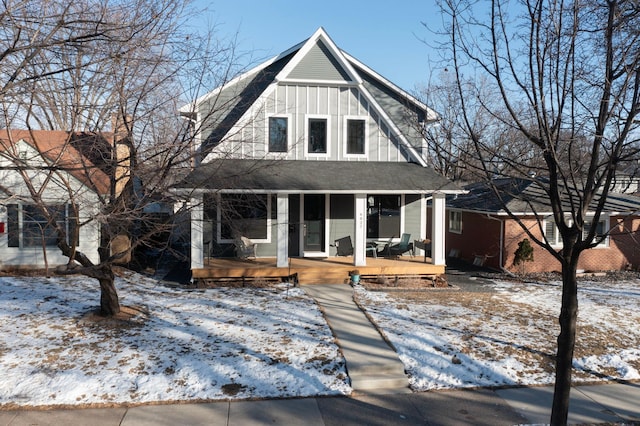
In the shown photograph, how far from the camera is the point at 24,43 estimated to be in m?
5.53

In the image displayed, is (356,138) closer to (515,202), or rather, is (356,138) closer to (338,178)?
(338,178)

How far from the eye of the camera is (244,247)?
13.4m

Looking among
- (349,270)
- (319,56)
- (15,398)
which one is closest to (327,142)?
(319,56)

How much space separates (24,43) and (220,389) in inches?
191

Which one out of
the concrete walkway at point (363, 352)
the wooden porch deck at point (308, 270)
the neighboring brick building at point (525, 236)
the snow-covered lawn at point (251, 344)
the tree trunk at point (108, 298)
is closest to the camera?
the snow-covered lawn at point (251, 344)

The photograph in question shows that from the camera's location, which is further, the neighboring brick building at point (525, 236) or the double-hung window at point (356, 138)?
the neighboring brick building at point (525, 236)

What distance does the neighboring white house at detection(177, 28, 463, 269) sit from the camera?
1302 cm

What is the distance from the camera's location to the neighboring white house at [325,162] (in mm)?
13016

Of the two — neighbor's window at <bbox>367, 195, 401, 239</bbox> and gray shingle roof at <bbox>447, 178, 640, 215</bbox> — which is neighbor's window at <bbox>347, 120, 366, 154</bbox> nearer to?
neighbor's window at <bbox>367, 195, 401, 239</bbox>

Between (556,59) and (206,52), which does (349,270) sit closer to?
(206,52)

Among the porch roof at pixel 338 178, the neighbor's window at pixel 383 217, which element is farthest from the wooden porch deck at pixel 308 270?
the porch roof at pixel 338 178

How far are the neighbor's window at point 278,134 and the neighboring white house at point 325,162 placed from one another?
0.03m

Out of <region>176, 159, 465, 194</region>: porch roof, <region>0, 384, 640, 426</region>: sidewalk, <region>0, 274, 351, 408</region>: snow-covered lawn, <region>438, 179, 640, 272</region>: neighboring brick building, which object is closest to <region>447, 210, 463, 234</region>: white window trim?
<region>438, 179, 640, 272</region>: neighboring brick building

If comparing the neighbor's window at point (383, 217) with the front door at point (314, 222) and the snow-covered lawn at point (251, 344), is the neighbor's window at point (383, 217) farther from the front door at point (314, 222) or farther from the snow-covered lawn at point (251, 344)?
the snow-covered lawn at point (251, 344)
